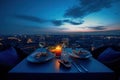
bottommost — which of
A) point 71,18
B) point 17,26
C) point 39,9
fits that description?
point 17,26

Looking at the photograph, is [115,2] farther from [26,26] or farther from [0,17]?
[0,17]

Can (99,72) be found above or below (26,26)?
below

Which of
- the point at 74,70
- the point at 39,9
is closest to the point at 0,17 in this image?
the point at 39,9

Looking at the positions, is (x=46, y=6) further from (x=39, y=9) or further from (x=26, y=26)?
(x=26, y=26)

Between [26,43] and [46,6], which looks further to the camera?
[46,6]
